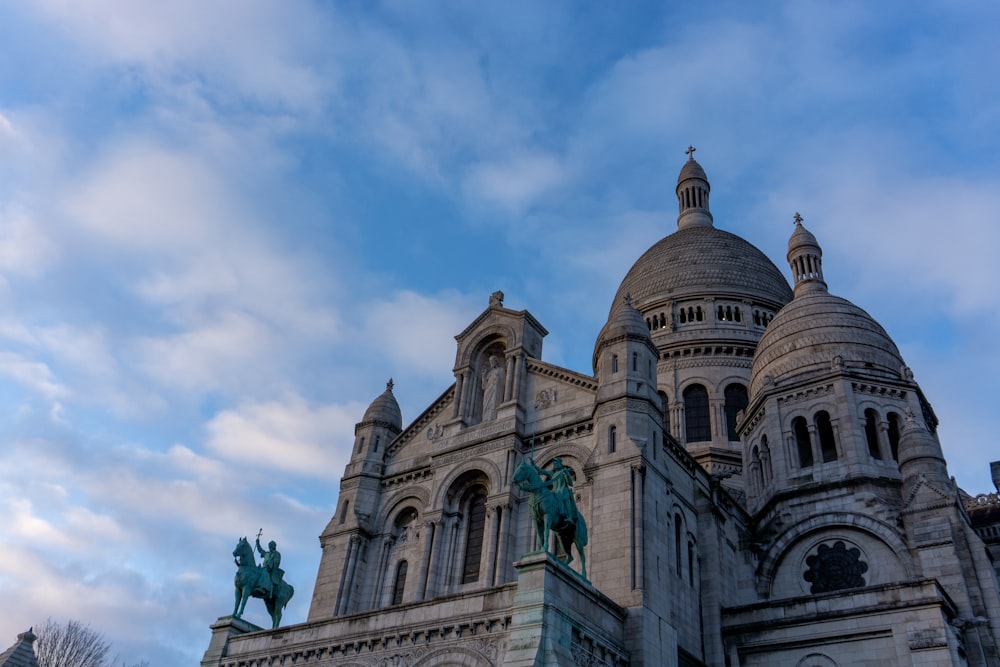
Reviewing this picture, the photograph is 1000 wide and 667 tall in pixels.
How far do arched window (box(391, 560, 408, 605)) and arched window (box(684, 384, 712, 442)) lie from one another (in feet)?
64.7

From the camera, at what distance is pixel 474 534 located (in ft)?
105

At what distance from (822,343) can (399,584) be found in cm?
2067

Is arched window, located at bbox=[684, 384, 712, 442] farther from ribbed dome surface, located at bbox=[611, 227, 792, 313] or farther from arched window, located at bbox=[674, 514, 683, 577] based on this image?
arched window, located at bbox=[674, 514, 683, 577]

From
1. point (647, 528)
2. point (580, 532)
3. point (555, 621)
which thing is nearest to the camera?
point (555, 621)

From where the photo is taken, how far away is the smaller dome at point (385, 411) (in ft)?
122

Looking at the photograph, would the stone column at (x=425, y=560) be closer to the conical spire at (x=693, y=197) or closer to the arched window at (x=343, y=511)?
the arched window at (x=343, y=511)

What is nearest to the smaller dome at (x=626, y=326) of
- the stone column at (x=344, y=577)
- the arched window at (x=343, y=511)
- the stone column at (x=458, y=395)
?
the stone column at (x=458, y=395)

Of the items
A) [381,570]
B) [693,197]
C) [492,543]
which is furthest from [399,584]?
[693,197]

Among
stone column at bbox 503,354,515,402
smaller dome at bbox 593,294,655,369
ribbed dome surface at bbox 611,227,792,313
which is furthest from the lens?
ribbed dome surface at bbox 611,227,792,313

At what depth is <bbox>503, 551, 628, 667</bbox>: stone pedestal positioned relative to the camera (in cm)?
2069

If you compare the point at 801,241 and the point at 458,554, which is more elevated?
the point at 801,241

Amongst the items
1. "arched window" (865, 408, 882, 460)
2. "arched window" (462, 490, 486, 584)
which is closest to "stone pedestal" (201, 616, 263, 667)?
"arched window" (462, 490, 486, 584)

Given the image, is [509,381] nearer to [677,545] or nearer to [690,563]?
[677,545]

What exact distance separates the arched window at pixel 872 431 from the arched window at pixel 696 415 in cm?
1158
